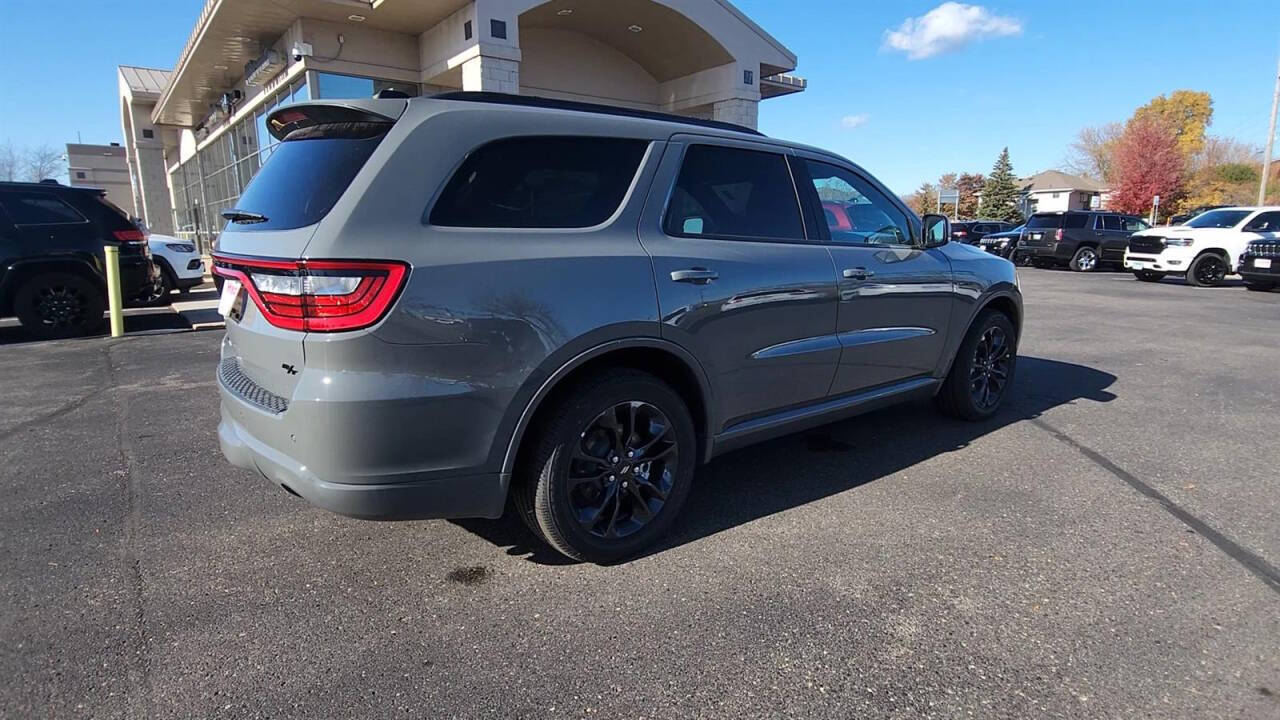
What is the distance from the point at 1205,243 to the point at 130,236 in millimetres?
20141

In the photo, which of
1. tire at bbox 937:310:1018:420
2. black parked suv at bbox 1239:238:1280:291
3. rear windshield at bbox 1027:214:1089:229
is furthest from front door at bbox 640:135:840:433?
rear windshield at bbox 1027:214:1089:229

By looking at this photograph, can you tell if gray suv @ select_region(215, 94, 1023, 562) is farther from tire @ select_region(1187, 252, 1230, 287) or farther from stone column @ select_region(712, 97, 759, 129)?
tire @ select_region(1187, 252, 1230, 287)

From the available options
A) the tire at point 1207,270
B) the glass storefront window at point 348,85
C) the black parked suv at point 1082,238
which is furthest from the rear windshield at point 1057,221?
the glass storefront window at point 348,85

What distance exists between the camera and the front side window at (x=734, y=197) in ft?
10.7

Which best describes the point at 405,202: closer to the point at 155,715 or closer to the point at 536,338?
the point at 536,338

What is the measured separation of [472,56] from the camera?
40.1 ft

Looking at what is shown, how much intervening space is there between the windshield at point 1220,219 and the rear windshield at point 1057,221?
15.6 ft

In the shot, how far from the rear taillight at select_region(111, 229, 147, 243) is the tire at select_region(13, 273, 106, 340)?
63cm

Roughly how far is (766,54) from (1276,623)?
15374 mm

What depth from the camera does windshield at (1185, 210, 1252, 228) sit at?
16.1 m

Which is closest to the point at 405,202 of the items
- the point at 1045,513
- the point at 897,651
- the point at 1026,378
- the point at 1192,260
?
the point at 897,651

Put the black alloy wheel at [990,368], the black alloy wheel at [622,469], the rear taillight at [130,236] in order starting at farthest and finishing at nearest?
the rear taillight at [130,236], the black alloy wheel at [990,368], the black alloy wheel at [622,469]

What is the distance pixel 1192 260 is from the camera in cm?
1614

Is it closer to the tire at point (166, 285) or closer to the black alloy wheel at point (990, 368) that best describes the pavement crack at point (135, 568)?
the black alloy wheel at point (990, 368)
